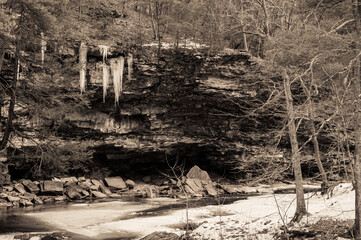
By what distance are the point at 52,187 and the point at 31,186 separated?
1.24 metres

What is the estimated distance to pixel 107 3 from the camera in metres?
30.5

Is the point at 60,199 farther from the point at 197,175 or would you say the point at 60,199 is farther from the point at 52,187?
the point at 197,175

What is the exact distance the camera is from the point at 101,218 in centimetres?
1574

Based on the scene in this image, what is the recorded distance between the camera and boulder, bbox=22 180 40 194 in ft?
71.2

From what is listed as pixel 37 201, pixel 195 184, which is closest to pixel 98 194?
pixel 37 201

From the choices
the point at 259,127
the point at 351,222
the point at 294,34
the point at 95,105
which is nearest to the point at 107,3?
the point at 95,105

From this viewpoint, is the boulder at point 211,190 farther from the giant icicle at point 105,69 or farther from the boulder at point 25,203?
the boulder at point 25,203

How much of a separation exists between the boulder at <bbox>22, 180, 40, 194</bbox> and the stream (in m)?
2.99

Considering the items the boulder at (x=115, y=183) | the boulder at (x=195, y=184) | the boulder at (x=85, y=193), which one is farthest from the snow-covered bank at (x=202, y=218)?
the boulder at (x=115, y=183)

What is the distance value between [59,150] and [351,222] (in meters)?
9.30

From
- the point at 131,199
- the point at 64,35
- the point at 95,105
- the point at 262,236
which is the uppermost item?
the point at 64,35

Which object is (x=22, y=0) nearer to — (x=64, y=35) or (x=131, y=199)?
(x=64, y=35)

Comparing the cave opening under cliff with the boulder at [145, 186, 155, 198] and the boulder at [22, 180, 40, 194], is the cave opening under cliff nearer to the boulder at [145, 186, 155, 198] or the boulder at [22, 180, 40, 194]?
the boulder at [145, 186, 155, 198]

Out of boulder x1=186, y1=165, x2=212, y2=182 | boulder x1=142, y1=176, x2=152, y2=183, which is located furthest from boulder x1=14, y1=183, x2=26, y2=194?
boulder x1=186, y1=165, x2=212, y2=182
